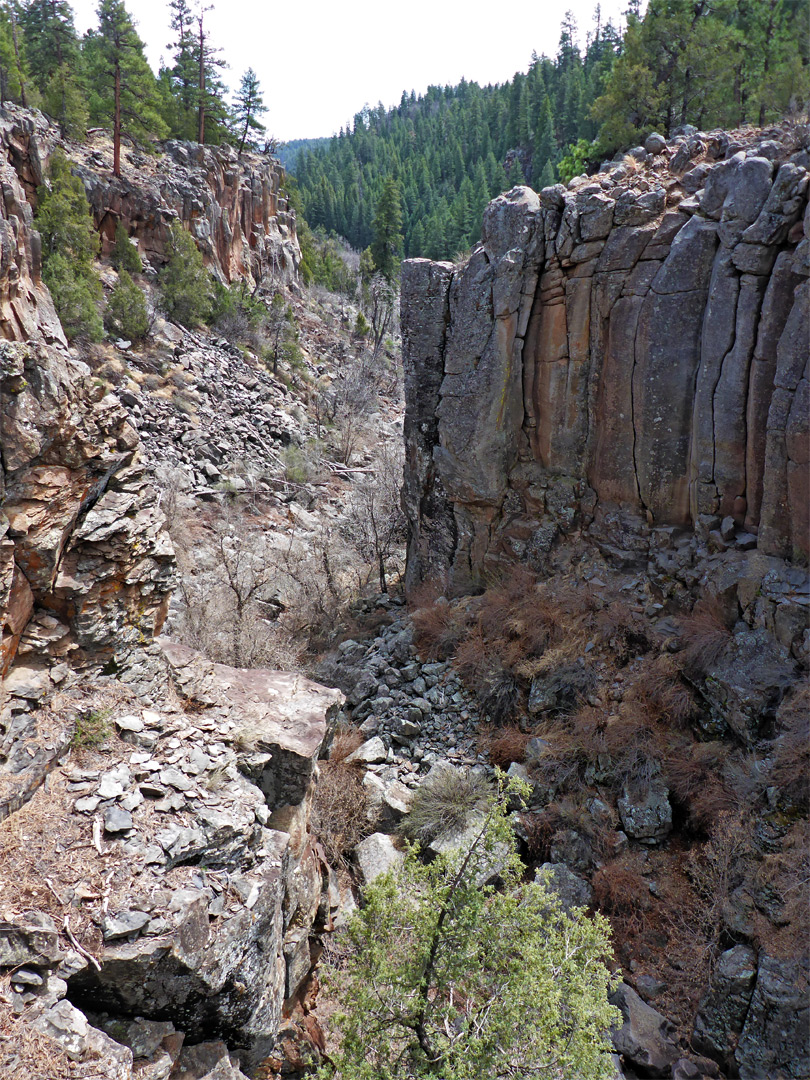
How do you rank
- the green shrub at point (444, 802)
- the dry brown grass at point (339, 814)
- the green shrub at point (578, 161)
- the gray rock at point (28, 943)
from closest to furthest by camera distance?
the gray rock at point (28, 943) → the dry brown grass at point (339, 814) → the green shrub at point (444, 802) → the green shrub at point (578, 161)

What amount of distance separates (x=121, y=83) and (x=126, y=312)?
14522 millimetres

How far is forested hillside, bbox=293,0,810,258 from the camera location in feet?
62.5

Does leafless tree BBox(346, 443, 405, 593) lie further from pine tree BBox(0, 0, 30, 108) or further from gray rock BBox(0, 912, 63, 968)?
pine tree BBox(0, 0, 30, 108)

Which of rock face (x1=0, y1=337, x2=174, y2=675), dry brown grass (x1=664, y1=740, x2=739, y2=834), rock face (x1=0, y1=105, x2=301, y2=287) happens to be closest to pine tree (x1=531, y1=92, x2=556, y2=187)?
rock face (x1=0, y1=105, x2=301, y2=287)

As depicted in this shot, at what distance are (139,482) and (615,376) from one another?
9.05m

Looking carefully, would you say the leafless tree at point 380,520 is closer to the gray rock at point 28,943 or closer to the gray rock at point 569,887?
the gray rock at point 569,887

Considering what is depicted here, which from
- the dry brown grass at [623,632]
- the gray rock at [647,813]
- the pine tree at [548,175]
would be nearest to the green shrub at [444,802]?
the gray rock at [647,813]

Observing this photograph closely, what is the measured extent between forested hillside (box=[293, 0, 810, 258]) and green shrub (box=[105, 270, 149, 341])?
17120mm

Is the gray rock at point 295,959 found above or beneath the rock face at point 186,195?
beneath

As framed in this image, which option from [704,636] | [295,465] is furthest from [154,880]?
[295,465]

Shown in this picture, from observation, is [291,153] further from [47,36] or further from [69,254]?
[69,254]

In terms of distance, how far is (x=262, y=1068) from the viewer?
19.9 feet

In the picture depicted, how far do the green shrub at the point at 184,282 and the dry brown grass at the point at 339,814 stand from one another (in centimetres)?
2511

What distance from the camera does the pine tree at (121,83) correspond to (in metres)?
28.6
